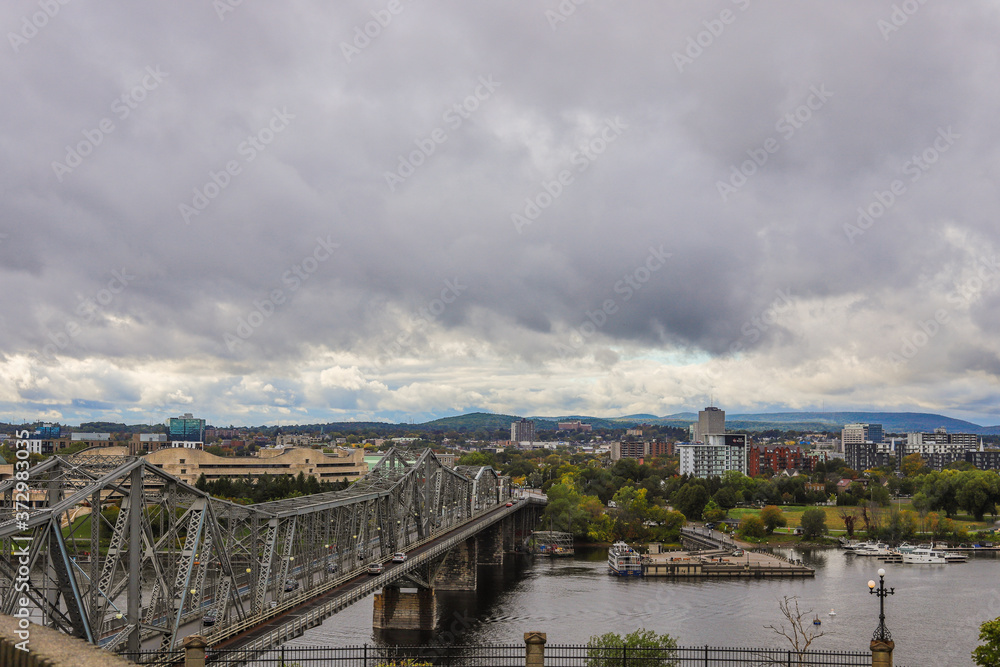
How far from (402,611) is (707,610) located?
24.1 meters

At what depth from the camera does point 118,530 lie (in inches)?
1133

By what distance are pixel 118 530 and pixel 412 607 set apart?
38.6 m

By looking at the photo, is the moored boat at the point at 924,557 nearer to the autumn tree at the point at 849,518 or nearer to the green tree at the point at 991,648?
the autumn tree at the point at 849,518

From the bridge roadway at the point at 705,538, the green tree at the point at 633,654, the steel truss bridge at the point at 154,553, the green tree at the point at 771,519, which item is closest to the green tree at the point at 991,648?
the green tree at the point at 633,654

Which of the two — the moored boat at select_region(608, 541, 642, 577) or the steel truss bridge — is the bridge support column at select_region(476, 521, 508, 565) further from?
the steel truss bridge

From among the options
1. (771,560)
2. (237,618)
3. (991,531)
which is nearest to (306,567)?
(237,618)

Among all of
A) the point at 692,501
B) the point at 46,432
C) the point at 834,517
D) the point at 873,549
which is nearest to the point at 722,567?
the point at 873,549

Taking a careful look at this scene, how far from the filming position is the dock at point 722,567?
8988 centimetres

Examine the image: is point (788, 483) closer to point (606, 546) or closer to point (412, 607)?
point (606, 546)

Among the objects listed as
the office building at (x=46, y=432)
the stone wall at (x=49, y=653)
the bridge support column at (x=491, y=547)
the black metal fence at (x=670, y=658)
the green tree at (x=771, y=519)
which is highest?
the stone wall at (x=49, y=653)

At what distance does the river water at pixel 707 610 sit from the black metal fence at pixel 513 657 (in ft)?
16.3

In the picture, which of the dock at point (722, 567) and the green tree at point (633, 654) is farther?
the dock at point (722, 567)

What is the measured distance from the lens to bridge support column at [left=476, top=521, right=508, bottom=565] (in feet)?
335

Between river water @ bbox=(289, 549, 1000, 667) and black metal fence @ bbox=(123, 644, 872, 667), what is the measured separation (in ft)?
16.3
